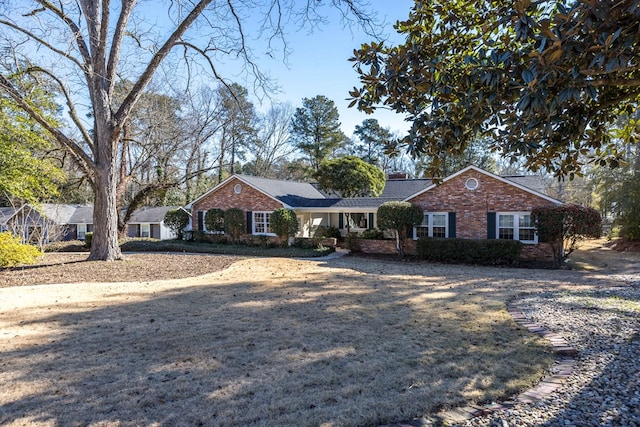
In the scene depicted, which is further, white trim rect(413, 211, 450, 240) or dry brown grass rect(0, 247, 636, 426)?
white trim rect(413, 211, 450, 240)

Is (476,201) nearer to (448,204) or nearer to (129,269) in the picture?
(448,204)

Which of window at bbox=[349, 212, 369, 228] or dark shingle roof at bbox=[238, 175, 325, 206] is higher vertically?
dark shingle roof at bbox=[238, 175, 325, 206]

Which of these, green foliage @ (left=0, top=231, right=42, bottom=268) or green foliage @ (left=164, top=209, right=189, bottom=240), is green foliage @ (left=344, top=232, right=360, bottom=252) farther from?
green foliage @ (left=0, top=231, right=42, bottom=268)

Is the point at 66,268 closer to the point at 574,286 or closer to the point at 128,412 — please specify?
the point at 128,412

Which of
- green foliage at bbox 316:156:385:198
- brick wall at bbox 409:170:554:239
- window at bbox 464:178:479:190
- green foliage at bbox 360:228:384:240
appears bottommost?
green foliage at bbox 360:228:384:240

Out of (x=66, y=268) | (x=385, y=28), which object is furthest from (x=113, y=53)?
(x=385, y=28)

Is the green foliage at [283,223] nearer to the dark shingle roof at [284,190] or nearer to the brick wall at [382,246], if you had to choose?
the dark shingle roof at [284,190]

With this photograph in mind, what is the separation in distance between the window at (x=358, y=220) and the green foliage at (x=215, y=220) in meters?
7.81

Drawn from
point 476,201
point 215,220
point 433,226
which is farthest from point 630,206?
point 215,220

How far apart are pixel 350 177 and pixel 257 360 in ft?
65.1

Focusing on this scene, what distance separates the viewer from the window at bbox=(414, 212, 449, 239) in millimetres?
16703

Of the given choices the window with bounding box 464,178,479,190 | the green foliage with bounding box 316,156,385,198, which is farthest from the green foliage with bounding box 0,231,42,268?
the green foliage with bounding box 316,156,385,198

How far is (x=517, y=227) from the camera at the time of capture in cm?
1540

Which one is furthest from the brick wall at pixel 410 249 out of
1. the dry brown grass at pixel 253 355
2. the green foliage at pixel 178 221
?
the green foliage at pixel 178 221
